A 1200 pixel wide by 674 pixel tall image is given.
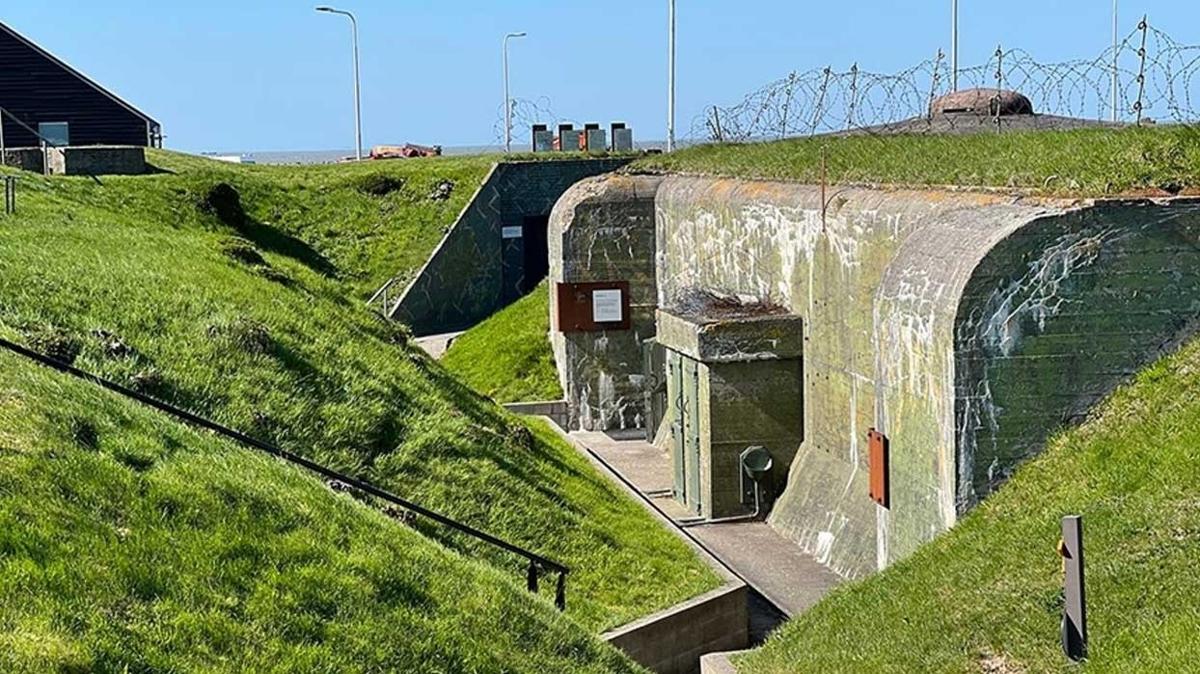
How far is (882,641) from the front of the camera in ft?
30.8

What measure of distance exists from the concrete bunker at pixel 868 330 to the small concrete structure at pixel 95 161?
9.36 meters

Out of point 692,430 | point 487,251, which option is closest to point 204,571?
point 692,430

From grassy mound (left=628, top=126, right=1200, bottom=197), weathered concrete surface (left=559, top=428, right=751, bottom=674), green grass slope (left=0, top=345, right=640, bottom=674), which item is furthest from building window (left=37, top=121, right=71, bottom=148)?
green grass slope (left=0, top=345, right=640, bottom=674)

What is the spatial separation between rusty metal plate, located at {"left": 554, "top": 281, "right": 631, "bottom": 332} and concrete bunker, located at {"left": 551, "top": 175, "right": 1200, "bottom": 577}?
158 mm

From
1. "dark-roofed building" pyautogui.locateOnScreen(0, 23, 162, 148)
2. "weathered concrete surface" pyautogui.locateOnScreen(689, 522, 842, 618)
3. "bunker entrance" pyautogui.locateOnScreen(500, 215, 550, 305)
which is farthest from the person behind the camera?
"dark-roofed building" pyautogui.locateOnScreen(0, 23, 162, 148)

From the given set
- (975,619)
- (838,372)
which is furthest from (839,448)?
(975,619)

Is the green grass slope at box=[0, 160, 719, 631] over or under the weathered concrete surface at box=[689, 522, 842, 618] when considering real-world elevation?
over

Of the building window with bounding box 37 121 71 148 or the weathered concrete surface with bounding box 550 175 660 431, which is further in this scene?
the building window with bounding box 37 121 71 148

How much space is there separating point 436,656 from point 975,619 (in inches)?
125

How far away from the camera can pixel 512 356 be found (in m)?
23.9

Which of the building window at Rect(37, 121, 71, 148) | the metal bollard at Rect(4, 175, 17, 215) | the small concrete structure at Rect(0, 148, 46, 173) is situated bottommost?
the metal bollard at Rect(4, 175, 17, 215)

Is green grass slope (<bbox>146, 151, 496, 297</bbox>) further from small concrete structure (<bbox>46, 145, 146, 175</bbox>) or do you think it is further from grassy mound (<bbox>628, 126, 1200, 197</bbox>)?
grassy mound (<bbox>628, 126, 1200, 197</bbox>)

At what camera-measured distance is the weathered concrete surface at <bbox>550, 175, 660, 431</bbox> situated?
70.5ft

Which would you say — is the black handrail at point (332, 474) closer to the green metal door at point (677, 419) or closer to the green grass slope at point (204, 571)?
the green grass slope at point (204, 571)
